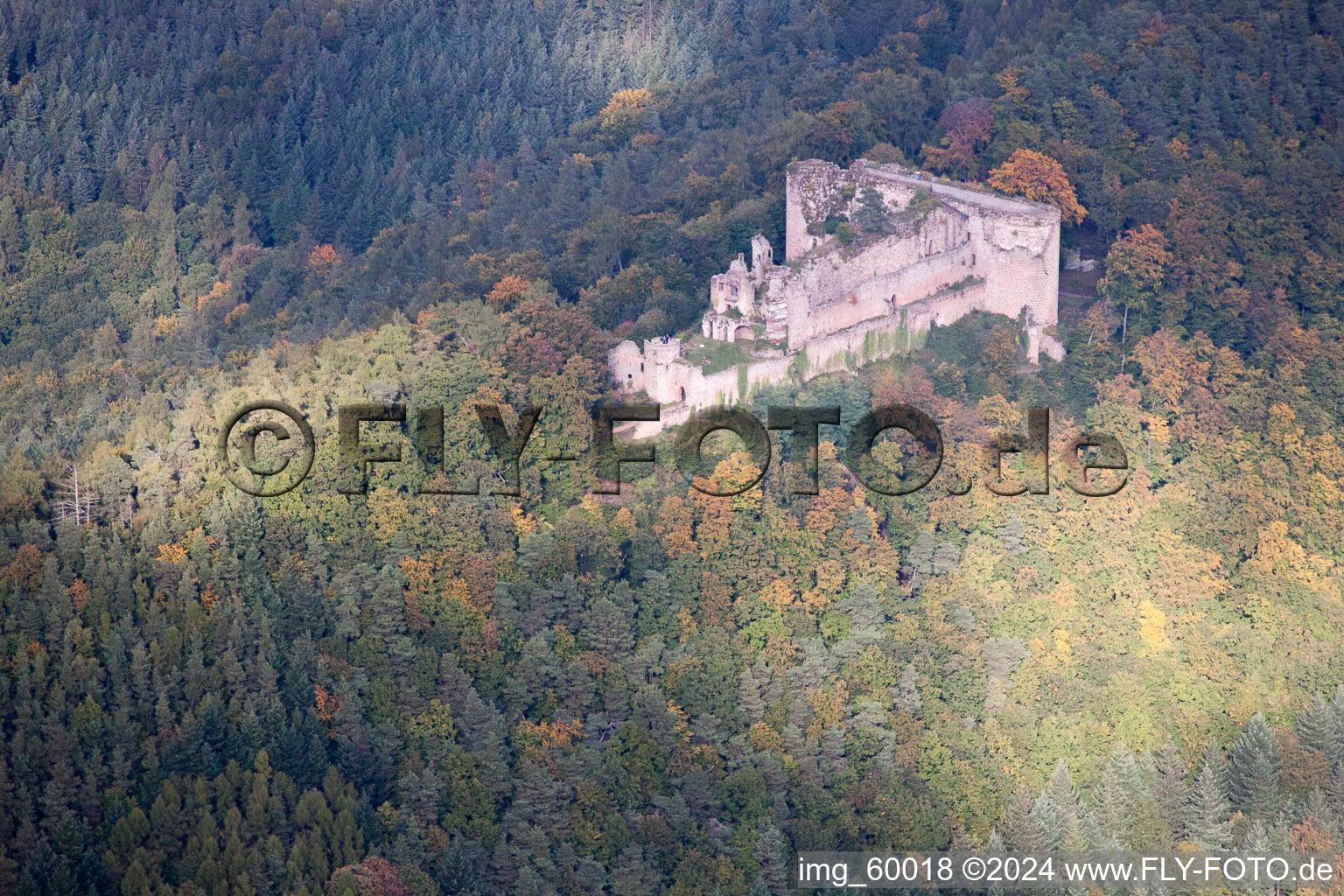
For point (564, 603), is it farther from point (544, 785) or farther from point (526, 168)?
point (526, 168)

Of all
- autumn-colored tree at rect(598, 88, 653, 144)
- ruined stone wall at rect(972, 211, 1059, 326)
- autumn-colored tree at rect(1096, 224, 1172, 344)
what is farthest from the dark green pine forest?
autumn-colored tree at rect(598, 88, 653, 144)

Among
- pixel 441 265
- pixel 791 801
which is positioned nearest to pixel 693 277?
pixel 441 265

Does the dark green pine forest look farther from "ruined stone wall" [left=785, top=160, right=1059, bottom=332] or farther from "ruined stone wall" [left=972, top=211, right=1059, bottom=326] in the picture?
"ruined stone wall" [left=785, top=160, right=1059, bottom=332]

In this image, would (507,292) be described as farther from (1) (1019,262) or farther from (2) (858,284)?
(1) (1019,262)

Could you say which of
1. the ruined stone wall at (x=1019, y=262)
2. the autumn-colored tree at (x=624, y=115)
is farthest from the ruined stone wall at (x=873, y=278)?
the autumn-colored tree at (x=624, y=115)

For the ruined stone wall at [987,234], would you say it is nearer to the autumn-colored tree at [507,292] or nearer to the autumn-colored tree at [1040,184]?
the autumn-colored tree at [1040,184]
